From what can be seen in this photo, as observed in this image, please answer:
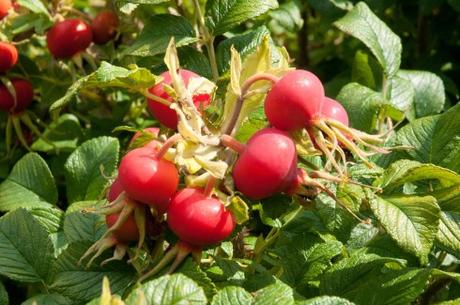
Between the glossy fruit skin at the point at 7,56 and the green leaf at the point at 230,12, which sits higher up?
the green leaf at the point at 230,12

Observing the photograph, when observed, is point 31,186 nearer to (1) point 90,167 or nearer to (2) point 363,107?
(1) point 90,167

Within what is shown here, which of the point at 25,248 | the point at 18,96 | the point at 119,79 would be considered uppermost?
the point at 119,79

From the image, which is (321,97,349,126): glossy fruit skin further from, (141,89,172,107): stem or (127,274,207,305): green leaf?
(127,274,207,305): green leaf

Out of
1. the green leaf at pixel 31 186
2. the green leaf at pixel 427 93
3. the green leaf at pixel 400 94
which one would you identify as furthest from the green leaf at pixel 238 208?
the green leaf at pixel 427 93

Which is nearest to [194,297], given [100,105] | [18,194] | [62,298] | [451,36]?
[62,298]

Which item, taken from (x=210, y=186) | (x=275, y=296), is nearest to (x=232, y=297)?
(x=275, y=296)

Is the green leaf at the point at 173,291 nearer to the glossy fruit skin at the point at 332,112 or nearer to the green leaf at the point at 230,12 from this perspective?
the glossy fruit skin at the point at 332,112

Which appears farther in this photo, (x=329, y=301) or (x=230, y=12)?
(x=230, y=12)
